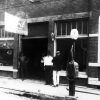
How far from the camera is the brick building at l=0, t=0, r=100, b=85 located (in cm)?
1190

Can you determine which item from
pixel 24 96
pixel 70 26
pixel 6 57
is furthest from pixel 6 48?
pixel 24 96

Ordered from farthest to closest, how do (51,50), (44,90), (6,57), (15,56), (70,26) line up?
(6,57)
(15,56)
(51,50)
(70,26)
(44,90)

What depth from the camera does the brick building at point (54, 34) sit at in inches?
468

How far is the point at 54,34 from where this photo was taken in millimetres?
13281

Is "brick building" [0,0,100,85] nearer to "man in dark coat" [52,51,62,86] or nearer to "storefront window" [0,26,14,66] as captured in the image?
"storefront window" [0,26,14,66]

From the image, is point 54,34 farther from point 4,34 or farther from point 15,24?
point 4,34

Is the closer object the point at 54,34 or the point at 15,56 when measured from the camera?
the point at 54,34

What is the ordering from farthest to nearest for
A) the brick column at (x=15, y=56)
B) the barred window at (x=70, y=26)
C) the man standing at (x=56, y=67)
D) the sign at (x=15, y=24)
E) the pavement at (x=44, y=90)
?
the brick column at (x=15, y=56) < the sign at (x=15, y=24) < the barred window at (x=70, y=26) < the man standing at (x=56, y=67) < the pavement at (x=44, y=90)

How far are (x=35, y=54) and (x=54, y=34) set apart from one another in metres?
2.88

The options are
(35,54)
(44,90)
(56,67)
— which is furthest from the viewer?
(35,54)

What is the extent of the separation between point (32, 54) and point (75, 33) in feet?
19.9

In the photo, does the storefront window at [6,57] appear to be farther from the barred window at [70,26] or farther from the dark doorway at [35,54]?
the barred window at [70,26]

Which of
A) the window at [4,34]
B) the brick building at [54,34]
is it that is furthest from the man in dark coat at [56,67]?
the window at [4,34]

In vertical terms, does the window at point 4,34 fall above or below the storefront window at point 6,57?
above
